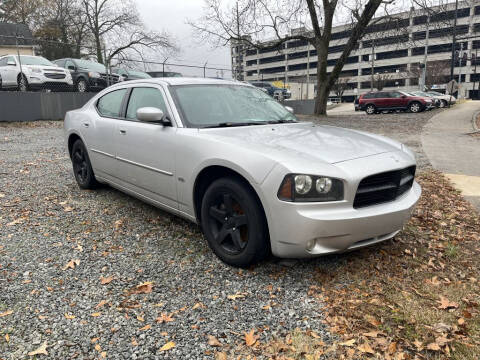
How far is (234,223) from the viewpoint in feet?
10.2

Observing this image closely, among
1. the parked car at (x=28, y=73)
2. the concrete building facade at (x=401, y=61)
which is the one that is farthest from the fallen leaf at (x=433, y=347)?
the concrete building facade at (x=401, y=61)

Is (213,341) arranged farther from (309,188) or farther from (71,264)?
(71,264)

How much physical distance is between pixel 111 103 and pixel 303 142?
111 inches

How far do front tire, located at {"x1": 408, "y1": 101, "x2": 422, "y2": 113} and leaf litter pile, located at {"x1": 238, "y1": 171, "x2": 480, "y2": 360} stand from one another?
2414 cm

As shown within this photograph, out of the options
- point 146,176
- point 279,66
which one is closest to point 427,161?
point 146,176

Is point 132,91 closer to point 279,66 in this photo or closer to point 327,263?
point 327,263

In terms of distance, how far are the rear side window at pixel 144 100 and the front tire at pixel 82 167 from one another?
1.29 m

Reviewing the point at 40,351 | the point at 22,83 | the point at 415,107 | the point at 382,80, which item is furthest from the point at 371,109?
the point at 382,80

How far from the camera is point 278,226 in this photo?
277 centimetres

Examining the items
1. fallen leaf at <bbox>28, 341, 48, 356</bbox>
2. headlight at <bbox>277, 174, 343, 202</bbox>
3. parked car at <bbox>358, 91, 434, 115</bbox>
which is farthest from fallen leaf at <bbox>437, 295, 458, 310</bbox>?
parked car at <bbox>358, 91, 434, 115</bbox>

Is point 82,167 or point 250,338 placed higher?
point 82,167

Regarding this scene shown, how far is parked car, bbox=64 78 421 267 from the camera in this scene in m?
2.73

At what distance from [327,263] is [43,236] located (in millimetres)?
2877

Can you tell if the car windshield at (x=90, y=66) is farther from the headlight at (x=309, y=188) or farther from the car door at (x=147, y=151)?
the headlight at (x=309, y=188)
